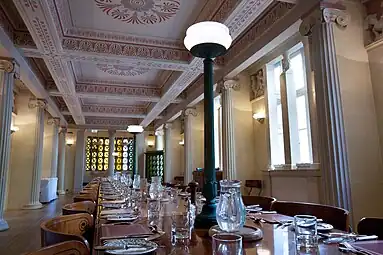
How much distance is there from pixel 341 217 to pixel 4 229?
504 cm

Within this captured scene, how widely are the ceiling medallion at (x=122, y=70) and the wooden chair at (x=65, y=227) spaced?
5511mm

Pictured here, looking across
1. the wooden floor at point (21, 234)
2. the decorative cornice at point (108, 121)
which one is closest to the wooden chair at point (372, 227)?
the wooden floor at point (21, 234)

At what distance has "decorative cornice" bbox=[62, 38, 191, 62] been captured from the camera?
4.98 m

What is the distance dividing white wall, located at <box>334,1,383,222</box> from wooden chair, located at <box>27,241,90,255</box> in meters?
2.88

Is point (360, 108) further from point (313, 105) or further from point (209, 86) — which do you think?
point (209, 86)

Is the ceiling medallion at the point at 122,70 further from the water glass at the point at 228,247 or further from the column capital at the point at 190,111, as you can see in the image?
the water glass at the point at 228,247

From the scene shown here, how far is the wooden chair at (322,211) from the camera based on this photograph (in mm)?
1620

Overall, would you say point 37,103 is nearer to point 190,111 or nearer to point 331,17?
point 190,111

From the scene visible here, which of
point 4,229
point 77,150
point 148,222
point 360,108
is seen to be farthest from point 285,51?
point 77,150

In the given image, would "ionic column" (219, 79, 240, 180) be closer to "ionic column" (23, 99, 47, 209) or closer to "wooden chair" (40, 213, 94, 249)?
"wooden chair" (40, 213, 94, 249)

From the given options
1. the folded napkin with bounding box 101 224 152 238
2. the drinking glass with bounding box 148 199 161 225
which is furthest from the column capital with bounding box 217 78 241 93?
the folded napkin with bounding box 101 224 152 238

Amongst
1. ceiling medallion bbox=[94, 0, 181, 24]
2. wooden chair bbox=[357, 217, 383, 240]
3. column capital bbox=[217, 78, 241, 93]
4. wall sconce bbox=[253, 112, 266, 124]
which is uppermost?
ceiling medallion bbox=[94, 0, 181, 24]

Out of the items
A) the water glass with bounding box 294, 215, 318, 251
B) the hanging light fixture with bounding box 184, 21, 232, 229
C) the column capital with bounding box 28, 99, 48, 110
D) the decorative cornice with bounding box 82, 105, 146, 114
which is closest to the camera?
the water glass with bounding box 294, 215, 318, 251

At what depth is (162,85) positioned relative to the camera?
796 cm
